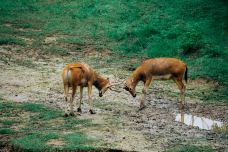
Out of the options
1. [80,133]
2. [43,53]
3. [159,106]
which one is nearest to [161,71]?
[159,106]

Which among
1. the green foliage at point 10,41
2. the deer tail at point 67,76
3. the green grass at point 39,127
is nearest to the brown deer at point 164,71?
the deer tail at point 67,76

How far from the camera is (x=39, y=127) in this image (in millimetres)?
12766

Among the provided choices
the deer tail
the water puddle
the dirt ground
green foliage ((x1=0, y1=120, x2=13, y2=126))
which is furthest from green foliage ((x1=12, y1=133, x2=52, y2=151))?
the water puddle

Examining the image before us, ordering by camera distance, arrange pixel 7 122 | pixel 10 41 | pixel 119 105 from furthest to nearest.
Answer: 1. pixel 10 41
2. pixel 119 105
3. pixel 7 122

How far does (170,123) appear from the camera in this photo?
13.9 metres

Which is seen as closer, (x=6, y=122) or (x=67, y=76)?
(x=6, y=122)

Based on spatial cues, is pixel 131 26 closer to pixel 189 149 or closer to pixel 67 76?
pixel 67 76

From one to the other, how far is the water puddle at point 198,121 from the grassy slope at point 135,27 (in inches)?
140

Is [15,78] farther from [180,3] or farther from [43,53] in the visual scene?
[180,3]

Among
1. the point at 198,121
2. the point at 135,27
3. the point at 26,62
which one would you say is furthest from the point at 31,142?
the point at 135,27

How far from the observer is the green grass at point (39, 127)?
11.4 metres

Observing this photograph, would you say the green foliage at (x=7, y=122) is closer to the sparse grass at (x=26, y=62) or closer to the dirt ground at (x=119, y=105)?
the dirt ground at (x=119, y=105)

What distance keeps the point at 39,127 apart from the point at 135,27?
43.9 feet

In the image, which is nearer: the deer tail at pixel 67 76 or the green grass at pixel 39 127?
the green grass at pixel 39 127
